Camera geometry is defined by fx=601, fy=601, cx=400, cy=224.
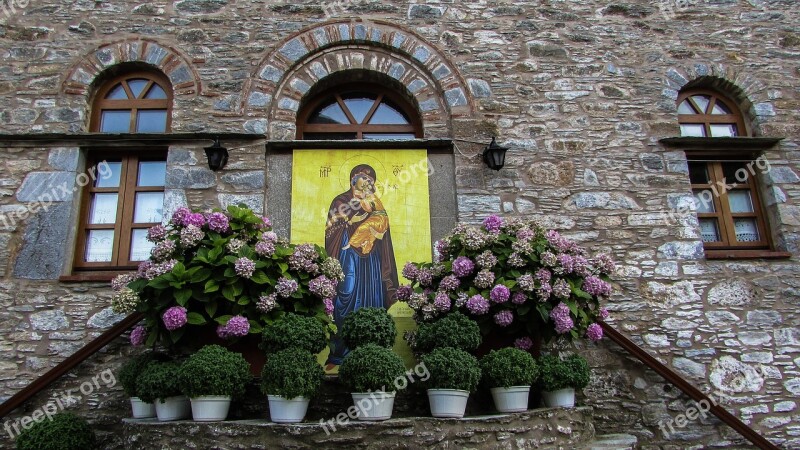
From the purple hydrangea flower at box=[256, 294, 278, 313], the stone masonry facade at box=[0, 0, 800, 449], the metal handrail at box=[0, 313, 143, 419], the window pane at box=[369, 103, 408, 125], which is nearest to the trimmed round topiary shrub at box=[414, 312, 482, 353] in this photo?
the purple hydrangea flower at box=[256, 294, 278, 313]

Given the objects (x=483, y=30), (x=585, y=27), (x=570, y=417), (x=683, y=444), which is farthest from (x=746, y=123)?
(x=570, y=417)

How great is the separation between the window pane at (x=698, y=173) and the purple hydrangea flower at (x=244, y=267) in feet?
14.5

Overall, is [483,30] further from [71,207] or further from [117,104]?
[71,207]

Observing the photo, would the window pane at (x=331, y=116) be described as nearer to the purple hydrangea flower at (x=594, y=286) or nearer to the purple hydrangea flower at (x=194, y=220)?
the purple hydrangea flower at (x=194, y=220)

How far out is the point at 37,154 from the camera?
5586 millimetres

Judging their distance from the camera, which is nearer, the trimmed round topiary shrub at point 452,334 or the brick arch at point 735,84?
the trimmed round topiary shrub at point 452,334

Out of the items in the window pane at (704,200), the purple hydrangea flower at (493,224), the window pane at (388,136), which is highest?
the window pane at (388,136)

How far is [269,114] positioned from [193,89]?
0.78m

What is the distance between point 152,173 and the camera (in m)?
5.72

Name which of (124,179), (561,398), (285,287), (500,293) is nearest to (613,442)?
(561,398)

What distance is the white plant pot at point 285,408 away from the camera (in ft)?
12.5

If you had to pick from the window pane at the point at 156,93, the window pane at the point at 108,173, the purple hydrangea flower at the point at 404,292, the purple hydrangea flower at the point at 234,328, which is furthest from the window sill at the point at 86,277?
the purple hydrangea flower at the point at 404,292

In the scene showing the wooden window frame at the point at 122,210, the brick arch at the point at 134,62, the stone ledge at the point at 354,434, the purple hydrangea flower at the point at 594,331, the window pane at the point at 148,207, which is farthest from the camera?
the brick arch at the point at 134,62

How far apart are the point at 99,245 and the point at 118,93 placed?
62.1 inches
